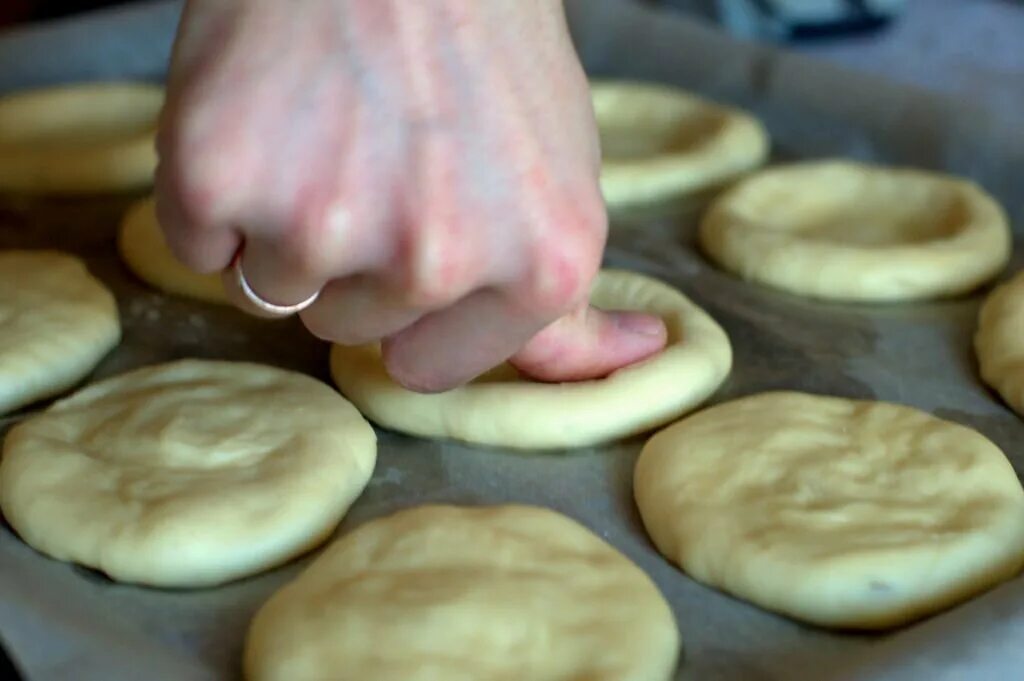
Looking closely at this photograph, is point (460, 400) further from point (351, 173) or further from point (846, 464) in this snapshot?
point (351, 173)

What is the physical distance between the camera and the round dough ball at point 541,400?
126cm

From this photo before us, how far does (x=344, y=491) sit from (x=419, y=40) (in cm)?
51

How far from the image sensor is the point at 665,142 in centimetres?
212

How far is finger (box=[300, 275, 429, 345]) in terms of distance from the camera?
878 mm

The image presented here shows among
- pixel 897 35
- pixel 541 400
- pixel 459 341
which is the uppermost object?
pixel 459 341

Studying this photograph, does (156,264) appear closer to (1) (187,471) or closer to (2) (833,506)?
(1) (187,471)

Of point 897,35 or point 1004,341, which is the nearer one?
point 1004,341

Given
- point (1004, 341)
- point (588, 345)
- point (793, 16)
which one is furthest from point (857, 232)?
point (793, 16)

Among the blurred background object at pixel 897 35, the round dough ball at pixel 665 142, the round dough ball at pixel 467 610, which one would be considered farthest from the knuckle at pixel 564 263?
the blurred background object at pixel 897 35

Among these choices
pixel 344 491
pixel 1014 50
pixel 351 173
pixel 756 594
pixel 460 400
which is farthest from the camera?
pixel 1014 50

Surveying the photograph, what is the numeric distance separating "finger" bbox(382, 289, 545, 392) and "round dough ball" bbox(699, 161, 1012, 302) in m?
0.72

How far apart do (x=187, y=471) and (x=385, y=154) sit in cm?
50

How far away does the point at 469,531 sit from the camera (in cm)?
107

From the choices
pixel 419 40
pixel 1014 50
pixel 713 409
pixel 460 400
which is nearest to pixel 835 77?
pixel 1014 50
